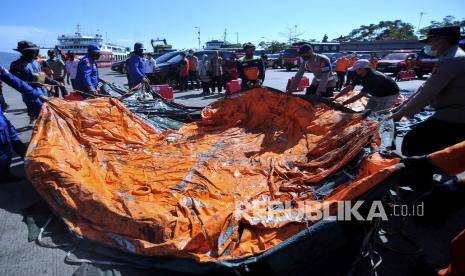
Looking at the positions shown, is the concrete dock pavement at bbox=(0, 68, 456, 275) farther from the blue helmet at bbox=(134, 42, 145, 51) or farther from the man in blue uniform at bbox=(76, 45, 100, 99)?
the blue helmet at bbox=(134, 42, 145, 51)

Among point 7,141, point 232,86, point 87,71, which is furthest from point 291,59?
point 7,141

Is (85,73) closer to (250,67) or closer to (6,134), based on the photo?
(6,134)

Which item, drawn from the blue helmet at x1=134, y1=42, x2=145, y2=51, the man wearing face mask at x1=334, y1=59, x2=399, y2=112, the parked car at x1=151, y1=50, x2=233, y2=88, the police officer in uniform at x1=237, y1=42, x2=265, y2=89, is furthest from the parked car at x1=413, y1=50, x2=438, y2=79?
the blue helmet at x1=134, y1=42, x2=145, y2=51

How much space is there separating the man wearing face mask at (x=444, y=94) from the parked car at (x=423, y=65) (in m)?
13.8

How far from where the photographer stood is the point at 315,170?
3420mm

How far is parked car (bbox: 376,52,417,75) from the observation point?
16.0 m

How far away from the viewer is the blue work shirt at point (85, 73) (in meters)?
5.72

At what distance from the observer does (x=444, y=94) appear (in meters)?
2.74

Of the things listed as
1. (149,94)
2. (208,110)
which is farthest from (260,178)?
(149,94)

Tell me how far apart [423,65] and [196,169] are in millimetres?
14757

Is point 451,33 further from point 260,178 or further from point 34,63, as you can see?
point 34,63

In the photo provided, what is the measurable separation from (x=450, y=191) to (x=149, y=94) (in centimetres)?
517

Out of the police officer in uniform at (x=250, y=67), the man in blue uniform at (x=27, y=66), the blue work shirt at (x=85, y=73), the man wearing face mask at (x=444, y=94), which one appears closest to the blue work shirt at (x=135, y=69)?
the blue work shirt at (x=85, y=73)

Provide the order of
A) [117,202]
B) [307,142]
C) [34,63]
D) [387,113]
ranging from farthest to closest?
[34,63] → [307,142] → [387,113] → [117,202]
